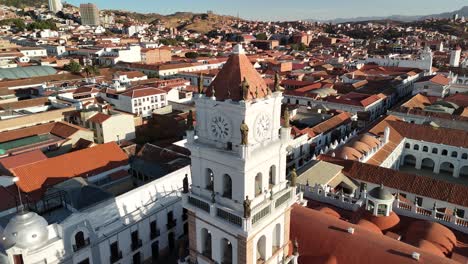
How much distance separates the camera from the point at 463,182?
46.7 meters

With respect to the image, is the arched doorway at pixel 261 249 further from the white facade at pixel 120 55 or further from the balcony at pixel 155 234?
the white facade at pixel 120 55

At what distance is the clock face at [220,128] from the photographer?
49.8 ft

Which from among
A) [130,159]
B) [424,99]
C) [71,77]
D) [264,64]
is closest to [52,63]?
[71,77]

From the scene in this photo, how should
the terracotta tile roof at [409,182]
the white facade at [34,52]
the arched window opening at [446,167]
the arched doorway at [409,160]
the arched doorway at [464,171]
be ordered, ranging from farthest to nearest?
1. the white facade at [34,52]
2. the arched doorway at [409,160]
3. the arched window opening at [446,167]
4. the arched doorway at [464,171]
5. the terracotta tile roof at [409,182]

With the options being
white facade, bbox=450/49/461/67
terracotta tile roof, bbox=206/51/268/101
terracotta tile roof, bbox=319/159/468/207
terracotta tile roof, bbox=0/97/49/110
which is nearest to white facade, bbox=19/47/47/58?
terracotta tile roof, bbox=0/97/49/110

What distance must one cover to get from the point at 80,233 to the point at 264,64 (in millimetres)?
104288

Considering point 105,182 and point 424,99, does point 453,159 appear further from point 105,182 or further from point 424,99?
point 105,182

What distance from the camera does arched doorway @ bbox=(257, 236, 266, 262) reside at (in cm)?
1683

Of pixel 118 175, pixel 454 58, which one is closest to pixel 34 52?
pixel 118 175

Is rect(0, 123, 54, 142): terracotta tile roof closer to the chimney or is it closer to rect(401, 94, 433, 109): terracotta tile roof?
the chimney

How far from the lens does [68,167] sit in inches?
1329

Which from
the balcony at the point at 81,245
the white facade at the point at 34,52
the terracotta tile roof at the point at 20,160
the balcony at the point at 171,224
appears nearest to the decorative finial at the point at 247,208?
the balcony at the point at 81,245

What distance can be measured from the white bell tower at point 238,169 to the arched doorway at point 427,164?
133 feet

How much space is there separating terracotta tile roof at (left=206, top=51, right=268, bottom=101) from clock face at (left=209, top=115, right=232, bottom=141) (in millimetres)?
915
